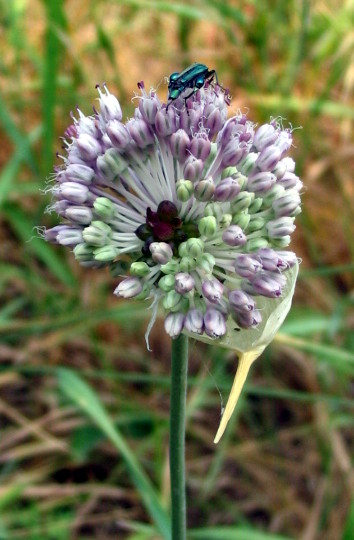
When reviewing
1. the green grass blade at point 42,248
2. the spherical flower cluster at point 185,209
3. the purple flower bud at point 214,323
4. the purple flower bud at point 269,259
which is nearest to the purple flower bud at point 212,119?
the spherical flower cluster at point 185,209

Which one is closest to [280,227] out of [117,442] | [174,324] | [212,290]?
[212,290]

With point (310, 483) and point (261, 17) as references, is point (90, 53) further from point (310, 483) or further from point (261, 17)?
point (310, 483)

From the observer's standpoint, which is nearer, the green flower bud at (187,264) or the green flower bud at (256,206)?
the green flower bud at (187,264)

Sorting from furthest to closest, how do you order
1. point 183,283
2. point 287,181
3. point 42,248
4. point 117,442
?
point 42,248, point 117,442, point 287,181, point 183,283

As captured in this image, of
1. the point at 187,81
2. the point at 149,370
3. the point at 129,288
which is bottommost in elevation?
the point at 149,370

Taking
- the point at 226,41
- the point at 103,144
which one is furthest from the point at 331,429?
the point at 226,41

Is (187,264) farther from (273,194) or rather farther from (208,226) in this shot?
(273,194)

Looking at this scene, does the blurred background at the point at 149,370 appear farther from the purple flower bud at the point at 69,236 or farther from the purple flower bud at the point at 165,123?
the purple flower bud at the point at 165,123
